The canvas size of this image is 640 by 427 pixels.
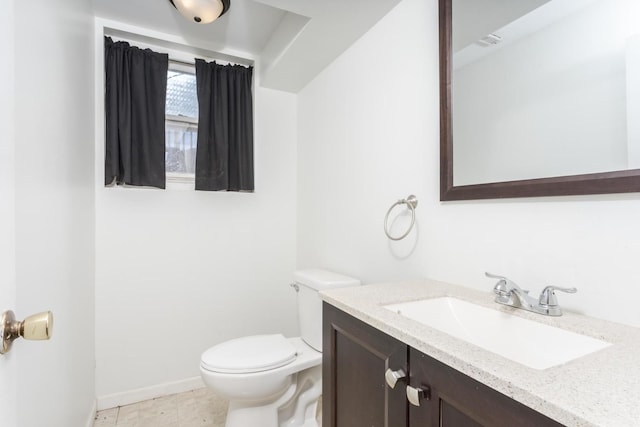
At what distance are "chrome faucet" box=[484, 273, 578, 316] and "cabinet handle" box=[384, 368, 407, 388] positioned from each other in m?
0.41

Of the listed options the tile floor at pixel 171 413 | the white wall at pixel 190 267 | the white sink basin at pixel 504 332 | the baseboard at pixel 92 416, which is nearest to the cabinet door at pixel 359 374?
the white sink basin at pixel 504 332

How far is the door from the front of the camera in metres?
0.53

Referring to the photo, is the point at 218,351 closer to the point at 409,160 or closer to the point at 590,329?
the point at 409,160

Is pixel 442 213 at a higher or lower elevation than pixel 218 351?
higher

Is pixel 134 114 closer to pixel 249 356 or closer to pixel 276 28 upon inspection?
pixel 276 28

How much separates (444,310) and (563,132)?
0.65 meters

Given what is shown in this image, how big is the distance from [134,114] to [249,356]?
1.60m

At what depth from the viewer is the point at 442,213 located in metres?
1.25

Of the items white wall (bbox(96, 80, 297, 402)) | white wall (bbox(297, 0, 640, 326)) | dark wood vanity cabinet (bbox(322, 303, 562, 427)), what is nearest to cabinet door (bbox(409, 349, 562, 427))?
dark wood vanity cabinet (bbox(322, 303, 562, 427))

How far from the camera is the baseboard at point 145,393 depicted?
190 centimetres

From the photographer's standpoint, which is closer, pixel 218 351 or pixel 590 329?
pixel 590 329

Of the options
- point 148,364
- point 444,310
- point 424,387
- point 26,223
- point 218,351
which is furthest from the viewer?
point 148,364

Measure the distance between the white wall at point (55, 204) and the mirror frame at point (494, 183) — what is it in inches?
48.6

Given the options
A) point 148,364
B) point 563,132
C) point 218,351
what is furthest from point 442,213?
point 148,364
